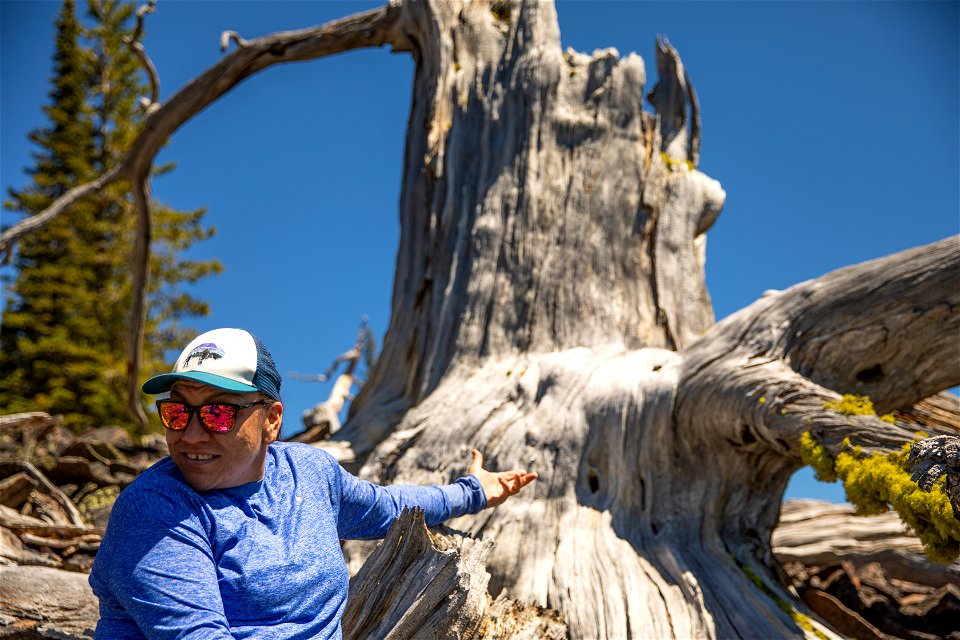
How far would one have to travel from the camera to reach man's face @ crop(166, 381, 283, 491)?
2.48m

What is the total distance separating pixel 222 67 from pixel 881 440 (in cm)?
707

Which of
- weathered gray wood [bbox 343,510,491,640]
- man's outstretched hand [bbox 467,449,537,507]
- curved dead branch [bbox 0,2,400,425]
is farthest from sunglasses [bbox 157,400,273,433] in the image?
curved dead branch [bbox 0,2,400,425]

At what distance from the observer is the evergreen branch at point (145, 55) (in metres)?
8.23

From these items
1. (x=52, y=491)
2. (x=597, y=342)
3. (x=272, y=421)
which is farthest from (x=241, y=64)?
(x=272, y=421)

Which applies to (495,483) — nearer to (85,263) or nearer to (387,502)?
(387,502)

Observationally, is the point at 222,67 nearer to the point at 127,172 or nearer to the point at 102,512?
the point at 127,172

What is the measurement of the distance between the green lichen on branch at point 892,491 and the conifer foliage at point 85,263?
1767cm

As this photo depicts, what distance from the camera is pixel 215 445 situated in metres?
2.49

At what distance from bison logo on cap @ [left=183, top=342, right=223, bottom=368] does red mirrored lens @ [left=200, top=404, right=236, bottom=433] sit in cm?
14

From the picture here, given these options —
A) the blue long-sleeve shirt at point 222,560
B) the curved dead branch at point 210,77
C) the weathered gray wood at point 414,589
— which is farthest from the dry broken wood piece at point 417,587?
the curved dead branch at point 210,77

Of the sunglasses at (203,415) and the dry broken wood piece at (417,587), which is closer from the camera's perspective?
the sunglasses at (203,415)

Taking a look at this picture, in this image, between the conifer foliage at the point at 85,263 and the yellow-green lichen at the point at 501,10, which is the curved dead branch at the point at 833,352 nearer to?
the yellow-green lichen at the point at 501,10

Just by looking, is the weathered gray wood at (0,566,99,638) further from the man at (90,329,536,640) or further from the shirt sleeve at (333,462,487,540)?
the man at (90,329,536,640)

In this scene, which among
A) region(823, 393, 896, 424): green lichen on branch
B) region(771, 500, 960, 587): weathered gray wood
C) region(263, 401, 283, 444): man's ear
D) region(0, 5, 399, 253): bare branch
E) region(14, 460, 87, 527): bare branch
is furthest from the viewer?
region(0, 5, 399, 253): bare branch
